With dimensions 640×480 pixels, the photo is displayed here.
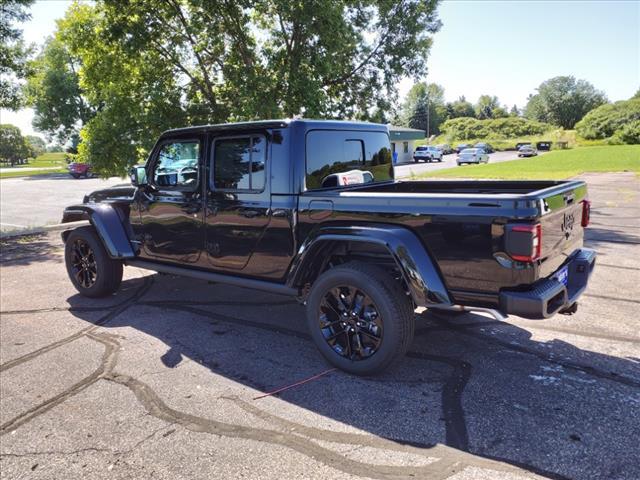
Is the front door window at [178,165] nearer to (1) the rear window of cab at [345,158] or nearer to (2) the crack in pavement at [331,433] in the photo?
(1) the rear window of cab at [345,158]

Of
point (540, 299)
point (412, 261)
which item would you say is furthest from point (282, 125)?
point (540, 299)

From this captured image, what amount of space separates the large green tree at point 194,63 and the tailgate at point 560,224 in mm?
6879

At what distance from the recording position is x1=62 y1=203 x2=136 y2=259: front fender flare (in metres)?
5.28

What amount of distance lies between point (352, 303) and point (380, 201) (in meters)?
0.82

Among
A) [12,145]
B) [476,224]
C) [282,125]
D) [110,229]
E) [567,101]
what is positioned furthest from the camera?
[567,101]

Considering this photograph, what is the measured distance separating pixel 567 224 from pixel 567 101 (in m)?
113

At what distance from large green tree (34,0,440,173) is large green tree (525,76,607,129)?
344 ft

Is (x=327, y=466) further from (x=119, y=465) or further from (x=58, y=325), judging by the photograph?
(x=58, y=325)

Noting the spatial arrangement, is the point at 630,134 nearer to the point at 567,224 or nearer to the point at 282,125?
the point at 567,224

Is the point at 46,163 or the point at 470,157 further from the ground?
the point at 46,163

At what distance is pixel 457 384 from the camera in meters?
3.38

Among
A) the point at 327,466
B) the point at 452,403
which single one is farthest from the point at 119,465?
the point at 452,403

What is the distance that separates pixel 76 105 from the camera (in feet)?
147

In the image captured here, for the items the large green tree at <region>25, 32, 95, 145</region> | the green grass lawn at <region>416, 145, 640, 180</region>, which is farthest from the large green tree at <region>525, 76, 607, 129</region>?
the large green tree at <region>25, 32, 95, 145</region>
